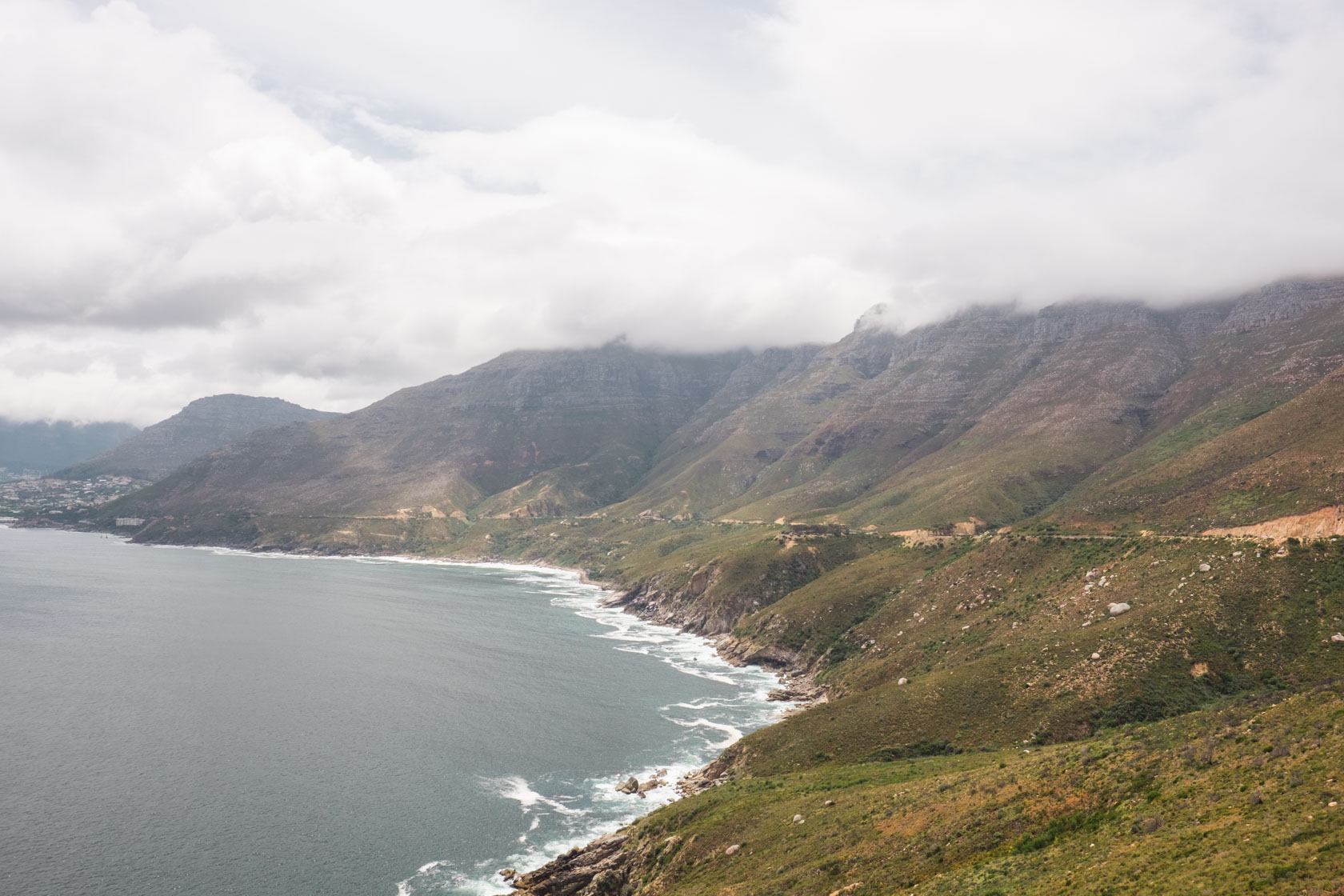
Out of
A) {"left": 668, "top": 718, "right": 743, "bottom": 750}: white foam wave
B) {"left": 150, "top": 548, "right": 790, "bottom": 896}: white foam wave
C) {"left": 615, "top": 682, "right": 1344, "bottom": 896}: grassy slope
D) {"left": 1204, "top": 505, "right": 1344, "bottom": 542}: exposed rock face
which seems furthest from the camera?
{"left": 668, "top": 718, "right": 743, "bottom": 750}: white foam wave

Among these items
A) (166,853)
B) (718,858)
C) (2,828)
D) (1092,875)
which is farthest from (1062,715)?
(2,828)

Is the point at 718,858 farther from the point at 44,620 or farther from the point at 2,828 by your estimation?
the point at 44,620

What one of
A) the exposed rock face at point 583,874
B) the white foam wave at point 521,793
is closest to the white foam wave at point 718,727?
the white foam wave at point 521,793

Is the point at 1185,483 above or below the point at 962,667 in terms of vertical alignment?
above

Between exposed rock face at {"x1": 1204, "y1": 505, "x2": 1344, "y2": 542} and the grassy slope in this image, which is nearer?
the grassy slope

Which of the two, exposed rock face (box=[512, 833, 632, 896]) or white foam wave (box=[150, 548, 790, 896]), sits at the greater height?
exposed rock face (box=[512, 833, 632, 896])

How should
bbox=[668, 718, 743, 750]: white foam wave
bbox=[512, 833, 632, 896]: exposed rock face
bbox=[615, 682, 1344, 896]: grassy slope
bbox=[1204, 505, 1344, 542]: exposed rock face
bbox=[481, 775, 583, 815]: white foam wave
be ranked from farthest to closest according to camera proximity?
bbox=[668, 718, 743, 750]: white foam wave
bbox=[1204, 505, 1344, 542]: exposed rock face
bbox=[481, 775, 583, 815]: white foam wave
bbox=[512, 833, 632, 896]: exposed rock face
bbox=[615, 682, 1344, 896]: grassy slope

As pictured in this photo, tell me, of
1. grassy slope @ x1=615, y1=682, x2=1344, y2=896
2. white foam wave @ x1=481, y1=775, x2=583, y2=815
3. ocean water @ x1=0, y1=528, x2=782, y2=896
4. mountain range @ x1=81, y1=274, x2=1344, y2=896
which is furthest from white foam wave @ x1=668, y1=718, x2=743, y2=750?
grassy slope @ x1=615, y1=682, x2=1344, y2=896

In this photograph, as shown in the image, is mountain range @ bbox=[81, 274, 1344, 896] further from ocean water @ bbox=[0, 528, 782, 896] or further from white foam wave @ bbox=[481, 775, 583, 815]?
white foam wave @ bbox=[481, 775, 583, 815]
